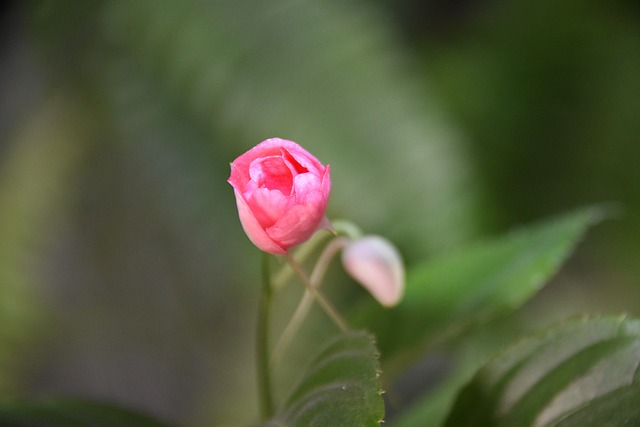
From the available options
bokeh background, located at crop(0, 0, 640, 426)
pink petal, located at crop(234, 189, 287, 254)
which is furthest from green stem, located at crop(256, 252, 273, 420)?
bokeh background, located at crop(0, 0, 640, 426)

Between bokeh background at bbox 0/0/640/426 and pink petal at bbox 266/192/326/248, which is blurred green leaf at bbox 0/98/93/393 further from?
pink petal at bbox 266/192/326/248

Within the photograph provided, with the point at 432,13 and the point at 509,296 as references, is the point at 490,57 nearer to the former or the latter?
the point at 432,13

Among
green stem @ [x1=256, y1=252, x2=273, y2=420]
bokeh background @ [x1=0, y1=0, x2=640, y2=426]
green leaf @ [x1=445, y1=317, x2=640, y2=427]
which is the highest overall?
bokeh background @ [x1=0, y1=0, x2=640, y2=426]

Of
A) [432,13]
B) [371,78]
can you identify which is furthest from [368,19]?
[432,13]

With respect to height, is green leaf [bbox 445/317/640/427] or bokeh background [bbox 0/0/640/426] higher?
bokeh background [bbox 0/0/640/426]

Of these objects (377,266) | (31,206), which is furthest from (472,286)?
(31,206)

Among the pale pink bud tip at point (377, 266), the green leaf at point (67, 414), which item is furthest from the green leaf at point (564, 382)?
the green leaf at point (67, 414)
